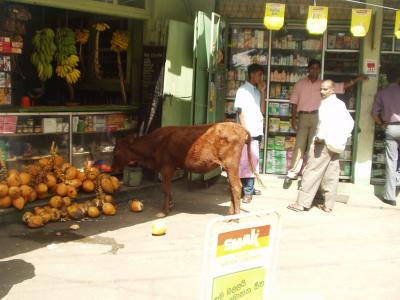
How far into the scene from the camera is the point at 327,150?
762 cm

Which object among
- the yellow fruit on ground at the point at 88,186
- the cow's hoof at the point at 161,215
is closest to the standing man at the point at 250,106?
the cow's hoof at the point at 161,215

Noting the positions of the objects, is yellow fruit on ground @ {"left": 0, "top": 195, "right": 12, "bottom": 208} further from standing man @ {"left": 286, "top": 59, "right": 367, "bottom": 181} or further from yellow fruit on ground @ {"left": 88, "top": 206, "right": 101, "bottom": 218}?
standing man @ {"left": 286, "top": 59, "right": 367, "bottom": 181}

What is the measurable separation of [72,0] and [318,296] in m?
5.35

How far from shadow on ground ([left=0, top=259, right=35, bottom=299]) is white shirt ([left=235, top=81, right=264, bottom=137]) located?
389 cm

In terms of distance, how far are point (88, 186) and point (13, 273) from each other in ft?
8.65

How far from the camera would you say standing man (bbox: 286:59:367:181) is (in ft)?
28.8

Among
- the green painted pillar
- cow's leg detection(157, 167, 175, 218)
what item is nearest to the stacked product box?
cow's leg detection(157, 167, 175, 218)

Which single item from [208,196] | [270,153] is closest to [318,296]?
[208,196]

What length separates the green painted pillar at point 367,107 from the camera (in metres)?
8.71

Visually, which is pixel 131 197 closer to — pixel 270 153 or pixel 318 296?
pixel 270 153

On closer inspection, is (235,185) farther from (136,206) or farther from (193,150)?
(136,206)

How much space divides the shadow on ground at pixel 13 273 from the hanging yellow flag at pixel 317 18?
16.8ft

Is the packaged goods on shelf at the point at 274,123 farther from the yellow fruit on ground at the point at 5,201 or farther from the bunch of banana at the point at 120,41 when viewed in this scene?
the yellow fruit on ground at the point at 5,201

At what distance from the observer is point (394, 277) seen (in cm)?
548
